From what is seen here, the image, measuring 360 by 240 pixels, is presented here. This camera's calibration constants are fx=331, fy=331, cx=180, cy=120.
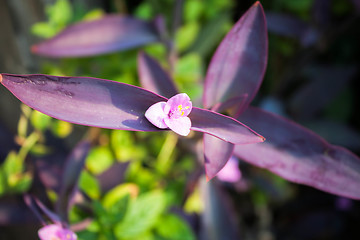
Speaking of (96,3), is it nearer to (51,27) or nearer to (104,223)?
(51,27)

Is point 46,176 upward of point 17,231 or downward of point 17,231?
upward

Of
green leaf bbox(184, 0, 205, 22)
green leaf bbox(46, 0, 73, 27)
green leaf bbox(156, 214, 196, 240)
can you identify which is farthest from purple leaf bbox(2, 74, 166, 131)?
green leaf bbox(184, 0, 205, 22)

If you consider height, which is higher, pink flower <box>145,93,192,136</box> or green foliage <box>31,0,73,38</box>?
green foliage <box>31,0,73,38</box>

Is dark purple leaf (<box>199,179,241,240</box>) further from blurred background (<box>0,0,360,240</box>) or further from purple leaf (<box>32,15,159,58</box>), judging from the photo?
purple leaf (<box>32,15,159,58</box>)

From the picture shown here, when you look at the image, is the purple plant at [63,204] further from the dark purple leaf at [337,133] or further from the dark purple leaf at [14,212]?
the dark purple leaf at [337,133]

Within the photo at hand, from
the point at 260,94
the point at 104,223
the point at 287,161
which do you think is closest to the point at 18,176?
the point at 104,223

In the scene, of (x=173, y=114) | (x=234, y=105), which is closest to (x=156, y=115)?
(x=173, y=114)

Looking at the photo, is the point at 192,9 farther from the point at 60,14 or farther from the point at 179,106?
the point at 179,106
